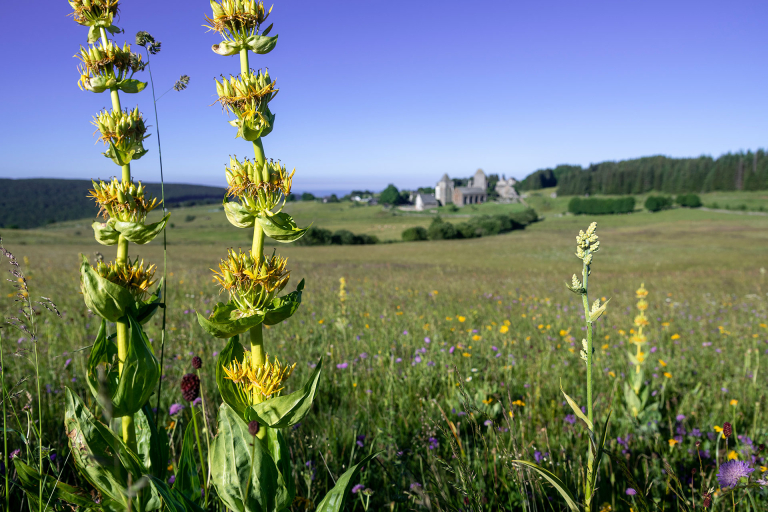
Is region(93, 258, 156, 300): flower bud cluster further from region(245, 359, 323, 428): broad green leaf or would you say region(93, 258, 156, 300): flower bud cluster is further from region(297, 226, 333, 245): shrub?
region(297, 226, 333, 245): shrub

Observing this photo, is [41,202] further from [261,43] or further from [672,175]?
[672,175]

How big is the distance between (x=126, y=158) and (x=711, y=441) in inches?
170

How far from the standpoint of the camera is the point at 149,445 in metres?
1.85

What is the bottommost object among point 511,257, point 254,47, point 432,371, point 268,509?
point 511,257

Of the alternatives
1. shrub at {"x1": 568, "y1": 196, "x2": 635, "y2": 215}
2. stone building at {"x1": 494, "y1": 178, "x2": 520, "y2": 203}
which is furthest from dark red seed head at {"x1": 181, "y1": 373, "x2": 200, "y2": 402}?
stone building at {"x1": 494, "y1": 178, "x2": 520, "y2": 203}

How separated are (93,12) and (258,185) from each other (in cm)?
117

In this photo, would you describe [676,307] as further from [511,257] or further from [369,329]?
[511,257]

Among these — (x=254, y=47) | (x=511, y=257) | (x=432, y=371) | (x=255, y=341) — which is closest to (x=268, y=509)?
(x=255, y=341)

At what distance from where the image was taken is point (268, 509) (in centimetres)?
156

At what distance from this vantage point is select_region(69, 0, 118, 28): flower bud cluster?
71.1 inches

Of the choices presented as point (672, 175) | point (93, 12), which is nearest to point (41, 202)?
point (93, 12)

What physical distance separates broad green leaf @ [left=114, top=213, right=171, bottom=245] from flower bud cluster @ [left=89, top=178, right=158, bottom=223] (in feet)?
0.20

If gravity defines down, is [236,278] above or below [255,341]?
above

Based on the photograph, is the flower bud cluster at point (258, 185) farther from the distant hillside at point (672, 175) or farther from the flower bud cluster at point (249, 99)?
the distant hillside at point (672, 175)
